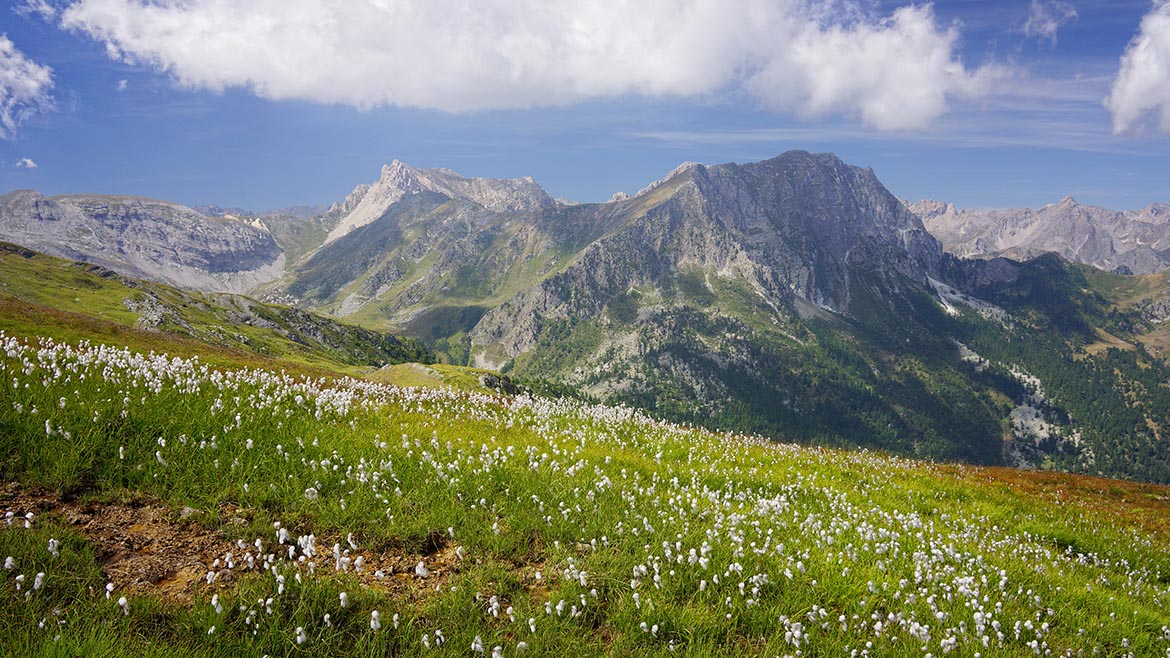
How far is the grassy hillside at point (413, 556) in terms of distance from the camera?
452 centimetres

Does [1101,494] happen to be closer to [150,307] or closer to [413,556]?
[413,556]

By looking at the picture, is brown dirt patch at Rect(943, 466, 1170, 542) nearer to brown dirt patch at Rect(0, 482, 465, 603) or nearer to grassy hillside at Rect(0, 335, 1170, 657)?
grassy hillside at Rect(0, 335, 1170, 657)

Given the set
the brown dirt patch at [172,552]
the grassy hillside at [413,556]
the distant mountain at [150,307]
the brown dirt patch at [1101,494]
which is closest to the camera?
the grassy hillside at [413,556]

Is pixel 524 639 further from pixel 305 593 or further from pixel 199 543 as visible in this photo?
pixel 199 543

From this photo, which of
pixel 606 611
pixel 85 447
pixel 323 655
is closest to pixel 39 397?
pixel 85 447

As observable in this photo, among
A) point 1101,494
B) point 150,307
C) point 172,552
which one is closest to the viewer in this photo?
point 172,552

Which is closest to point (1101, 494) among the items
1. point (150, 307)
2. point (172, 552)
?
point (172, 552)

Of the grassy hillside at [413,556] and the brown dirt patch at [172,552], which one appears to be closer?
the grassy hillside at [413,556]

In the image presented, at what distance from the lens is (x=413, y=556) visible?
6109 mm

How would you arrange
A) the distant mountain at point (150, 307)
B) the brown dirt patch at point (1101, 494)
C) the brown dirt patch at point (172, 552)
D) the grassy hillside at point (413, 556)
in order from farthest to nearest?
the distant mountain at point (150, 307), the brown dirt patch at point (1101, 494), the brown dirt patch at point (172, 552), the grassy hillside at point (413, 556)

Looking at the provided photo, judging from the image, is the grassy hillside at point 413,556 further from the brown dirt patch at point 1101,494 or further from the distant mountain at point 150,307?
the distant mountain at point 150,307

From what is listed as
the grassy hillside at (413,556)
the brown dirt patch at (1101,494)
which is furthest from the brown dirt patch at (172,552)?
the brown dirt patch at (1101,494)

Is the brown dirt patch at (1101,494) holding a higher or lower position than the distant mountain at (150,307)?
higher

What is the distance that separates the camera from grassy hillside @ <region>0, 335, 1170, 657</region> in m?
4.52
